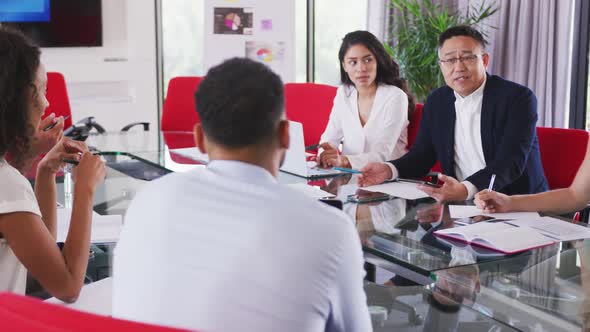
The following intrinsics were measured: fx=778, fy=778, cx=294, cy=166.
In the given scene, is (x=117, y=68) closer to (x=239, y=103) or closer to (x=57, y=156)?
(x=57, y=156)

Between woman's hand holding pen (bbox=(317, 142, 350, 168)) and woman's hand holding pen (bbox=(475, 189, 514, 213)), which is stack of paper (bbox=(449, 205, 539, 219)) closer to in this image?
woman's hand holding pen (bbox=(475, 189, 514, 213))

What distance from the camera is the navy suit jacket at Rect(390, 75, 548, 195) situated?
9.89 feet

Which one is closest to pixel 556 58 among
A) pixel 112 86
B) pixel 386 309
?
pixel 112 86

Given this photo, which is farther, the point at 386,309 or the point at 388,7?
the point at 388,7

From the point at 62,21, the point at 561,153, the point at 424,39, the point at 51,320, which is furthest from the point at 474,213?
the point at 62,21

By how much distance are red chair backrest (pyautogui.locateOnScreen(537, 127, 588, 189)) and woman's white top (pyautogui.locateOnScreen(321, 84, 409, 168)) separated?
0.75 m

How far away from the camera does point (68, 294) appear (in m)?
1.80

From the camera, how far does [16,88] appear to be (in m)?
1.77

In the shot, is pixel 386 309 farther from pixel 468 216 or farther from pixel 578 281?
pixel 578 281

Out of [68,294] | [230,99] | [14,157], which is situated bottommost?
[68,294]

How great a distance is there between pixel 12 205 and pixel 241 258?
0.79 m

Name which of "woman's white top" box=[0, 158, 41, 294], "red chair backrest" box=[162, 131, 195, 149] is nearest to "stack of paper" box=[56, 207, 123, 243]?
"woman's white top" box=[0, 158, 41, 294]

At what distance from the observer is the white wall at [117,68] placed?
631 cm

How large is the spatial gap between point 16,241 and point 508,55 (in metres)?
5.09
